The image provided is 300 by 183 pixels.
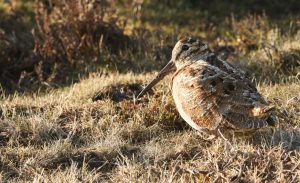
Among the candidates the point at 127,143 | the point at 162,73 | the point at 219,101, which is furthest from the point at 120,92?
the point at 219,101

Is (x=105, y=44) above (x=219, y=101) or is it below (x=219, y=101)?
below

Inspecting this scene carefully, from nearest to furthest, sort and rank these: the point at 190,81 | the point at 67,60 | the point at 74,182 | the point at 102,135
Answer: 1. the point at 74,182
2. the point at 190,81
3. the point at 102,135
4. the point at 67,60

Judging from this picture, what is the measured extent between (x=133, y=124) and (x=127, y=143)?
0.34 metres

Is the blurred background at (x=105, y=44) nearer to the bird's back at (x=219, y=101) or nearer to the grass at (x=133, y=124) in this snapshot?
the grass at (x=133, y=124)

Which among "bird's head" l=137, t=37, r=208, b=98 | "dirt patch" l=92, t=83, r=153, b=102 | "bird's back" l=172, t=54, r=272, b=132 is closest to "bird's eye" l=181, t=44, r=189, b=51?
"bird's head" l=137, t=37, r=208, b=98

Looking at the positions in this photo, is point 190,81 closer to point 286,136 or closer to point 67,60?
point 286,136

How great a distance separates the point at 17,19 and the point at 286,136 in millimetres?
5656

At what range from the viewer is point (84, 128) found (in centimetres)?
571

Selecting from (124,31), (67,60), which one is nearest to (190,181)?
(67,60)

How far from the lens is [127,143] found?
213 inches

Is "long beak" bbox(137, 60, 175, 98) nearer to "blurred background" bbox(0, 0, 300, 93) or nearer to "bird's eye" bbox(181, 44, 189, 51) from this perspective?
"bird's eye" bbox(181, 44, 189, 51)

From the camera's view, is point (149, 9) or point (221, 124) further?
point (149, 9)

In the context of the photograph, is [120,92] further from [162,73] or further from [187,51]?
[187,51]

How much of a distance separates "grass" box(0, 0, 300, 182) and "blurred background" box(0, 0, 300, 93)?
0.9 inches
